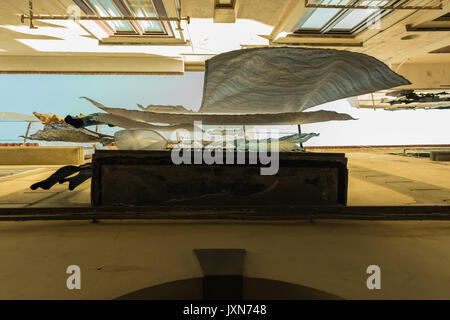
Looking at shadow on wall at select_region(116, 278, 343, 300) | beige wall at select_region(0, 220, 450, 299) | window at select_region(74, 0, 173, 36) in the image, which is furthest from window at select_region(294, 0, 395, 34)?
shadow on wall at select_region(116, 278, 343, 300)

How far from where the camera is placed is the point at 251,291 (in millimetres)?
776

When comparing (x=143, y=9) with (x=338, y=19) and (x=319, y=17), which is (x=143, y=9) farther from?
(x=338, y=19)

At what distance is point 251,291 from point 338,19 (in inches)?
172

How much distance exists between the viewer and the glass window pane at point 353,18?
3.53 metres

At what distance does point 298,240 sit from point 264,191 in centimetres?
31

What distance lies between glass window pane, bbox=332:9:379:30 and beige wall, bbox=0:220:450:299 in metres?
3.51

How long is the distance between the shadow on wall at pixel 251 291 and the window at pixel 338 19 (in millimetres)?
3549

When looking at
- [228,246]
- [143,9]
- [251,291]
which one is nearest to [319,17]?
[143,9]

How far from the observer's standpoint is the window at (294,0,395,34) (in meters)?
3.36

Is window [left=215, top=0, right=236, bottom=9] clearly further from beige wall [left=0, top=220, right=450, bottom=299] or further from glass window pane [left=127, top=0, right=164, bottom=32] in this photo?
beige wall [left=0, top=220, right=450, bottom=299]

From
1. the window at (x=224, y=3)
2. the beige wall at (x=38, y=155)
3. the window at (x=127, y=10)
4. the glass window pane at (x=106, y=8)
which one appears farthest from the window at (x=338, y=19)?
the beige wall at (x=38, y=155)

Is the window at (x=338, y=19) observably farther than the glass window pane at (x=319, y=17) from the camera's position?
No

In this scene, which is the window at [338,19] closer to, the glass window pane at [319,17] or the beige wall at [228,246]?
the glass window pane at [319,17]
